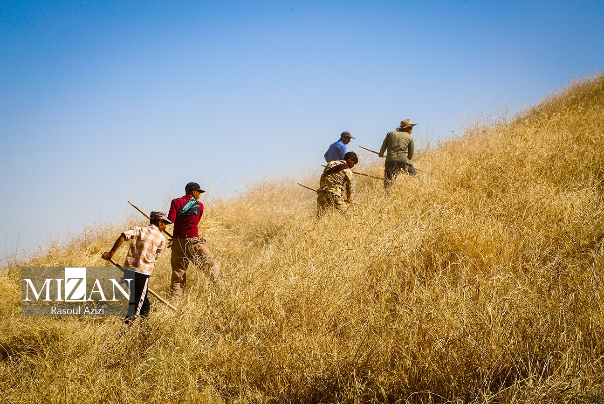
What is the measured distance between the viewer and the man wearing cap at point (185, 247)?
16.1 feet

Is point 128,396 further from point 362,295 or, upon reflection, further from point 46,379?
point 362,295

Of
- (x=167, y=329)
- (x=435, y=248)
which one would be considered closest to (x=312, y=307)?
(x=167, y=329)

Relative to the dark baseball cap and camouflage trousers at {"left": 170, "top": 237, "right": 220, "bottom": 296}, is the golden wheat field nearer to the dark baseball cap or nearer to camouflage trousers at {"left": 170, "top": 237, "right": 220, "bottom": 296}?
camouflage trousers at {"left": 170, "top": 237, "right": 220, "bottom": 296}

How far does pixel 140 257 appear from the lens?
14.1 ft

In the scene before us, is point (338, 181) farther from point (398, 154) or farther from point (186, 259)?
point (186, 259)

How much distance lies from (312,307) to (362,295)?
1.59 feet

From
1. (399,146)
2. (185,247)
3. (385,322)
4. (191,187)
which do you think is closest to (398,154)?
(399,146)

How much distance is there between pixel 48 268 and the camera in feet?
22.4

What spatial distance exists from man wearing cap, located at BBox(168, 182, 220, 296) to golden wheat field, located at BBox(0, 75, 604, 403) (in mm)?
566

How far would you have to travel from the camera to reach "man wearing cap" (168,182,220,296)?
4.92 metres

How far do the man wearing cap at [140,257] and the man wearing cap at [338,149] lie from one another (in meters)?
4.87

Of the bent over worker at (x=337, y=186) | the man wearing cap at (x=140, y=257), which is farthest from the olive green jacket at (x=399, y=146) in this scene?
the man wearing cap at (x=140, y=257)

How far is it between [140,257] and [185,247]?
776 mm

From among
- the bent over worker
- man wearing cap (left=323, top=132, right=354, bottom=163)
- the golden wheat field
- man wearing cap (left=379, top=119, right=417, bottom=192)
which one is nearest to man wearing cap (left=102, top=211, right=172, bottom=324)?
the golden wheat field
